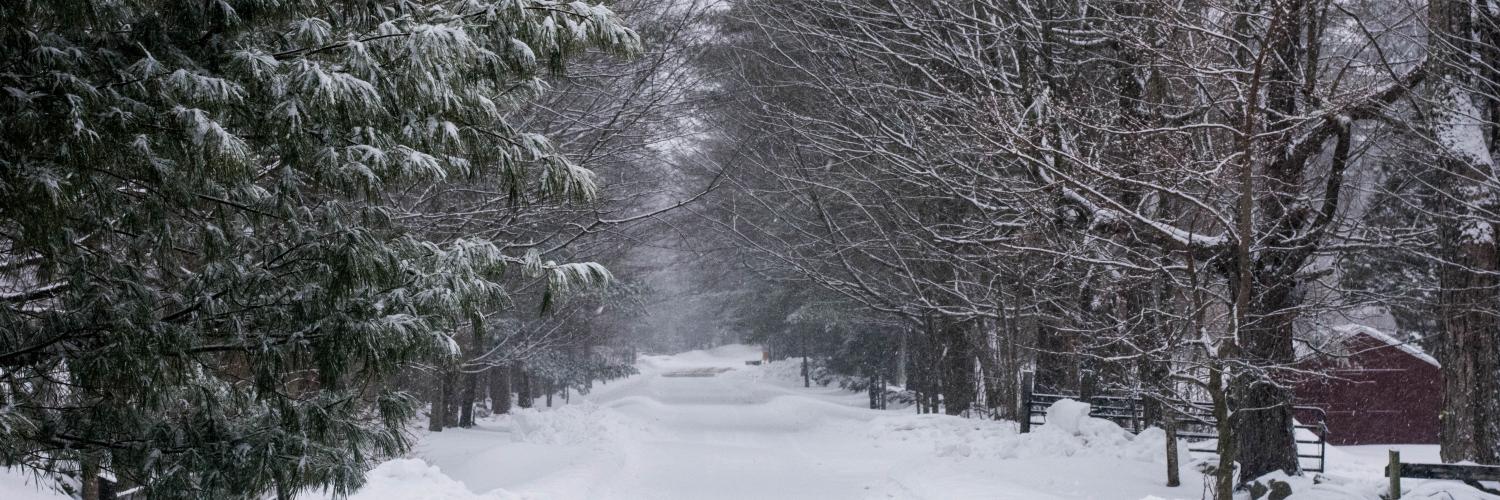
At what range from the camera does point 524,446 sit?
16328 mm

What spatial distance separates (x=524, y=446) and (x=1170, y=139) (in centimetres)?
1108

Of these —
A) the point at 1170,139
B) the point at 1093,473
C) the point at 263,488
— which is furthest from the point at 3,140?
the point at 1093,473

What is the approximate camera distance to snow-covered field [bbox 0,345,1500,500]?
34.7ft

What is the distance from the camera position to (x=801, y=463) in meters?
16.0

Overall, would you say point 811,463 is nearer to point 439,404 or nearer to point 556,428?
point 556,428

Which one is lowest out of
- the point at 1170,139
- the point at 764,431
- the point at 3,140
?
the point at 764,431

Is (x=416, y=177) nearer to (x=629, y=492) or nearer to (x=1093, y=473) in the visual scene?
(x=629, y=492)

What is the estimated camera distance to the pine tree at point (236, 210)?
4199mm

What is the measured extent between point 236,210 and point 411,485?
5.33 meters

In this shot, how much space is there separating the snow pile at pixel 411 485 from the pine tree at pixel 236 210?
3.95m

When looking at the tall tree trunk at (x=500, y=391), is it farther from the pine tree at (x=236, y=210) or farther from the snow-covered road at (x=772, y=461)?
the pine tree at (x=236, y=210)

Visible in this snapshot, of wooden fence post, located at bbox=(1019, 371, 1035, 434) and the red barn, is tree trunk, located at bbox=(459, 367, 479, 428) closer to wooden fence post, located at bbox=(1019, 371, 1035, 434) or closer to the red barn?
wooden fence post, located at bbox=(1019, 371, 1035, 434)

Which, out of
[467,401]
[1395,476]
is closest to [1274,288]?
[1395,476]

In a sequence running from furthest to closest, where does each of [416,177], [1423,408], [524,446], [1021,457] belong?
[1423,408] < [524,446] < [1021,457] < [416,177]
